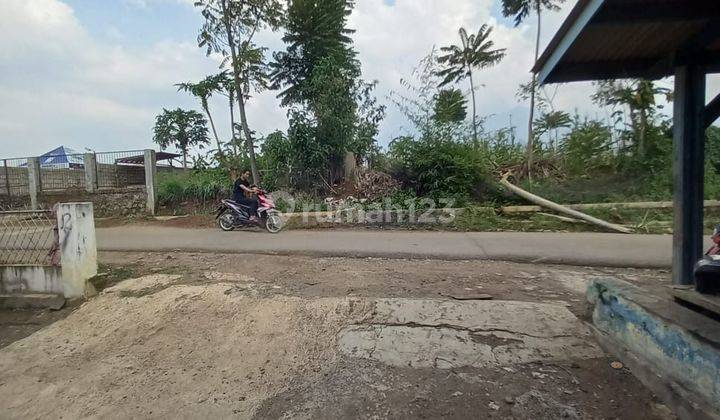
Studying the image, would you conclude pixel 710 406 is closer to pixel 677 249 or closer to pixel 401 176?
pixel 677 249

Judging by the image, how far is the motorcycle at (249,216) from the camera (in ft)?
31.9

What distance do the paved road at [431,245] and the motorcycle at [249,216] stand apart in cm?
32

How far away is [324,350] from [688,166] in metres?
3.76

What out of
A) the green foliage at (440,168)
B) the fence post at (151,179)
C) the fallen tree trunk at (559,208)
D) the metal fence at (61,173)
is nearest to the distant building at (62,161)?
Answer: the metal fence at (61,173)

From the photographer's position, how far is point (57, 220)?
5312mm

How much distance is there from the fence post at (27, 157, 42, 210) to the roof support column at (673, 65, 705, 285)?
1885 centimetres

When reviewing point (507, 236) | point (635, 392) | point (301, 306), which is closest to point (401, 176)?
point (507, 236)

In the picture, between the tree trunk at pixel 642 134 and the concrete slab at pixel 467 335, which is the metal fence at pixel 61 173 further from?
the tree trunk at pixel 642 134

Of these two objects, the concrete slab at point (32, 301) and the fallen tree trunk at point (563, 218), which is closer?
the concrete slab at point (32, 301)

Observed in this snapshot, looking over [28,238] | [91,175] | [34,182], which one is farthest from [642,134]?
[34,182]

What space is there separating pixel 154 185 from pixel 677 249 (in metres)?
14.6

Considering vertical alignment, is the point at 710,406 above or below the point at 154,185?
below

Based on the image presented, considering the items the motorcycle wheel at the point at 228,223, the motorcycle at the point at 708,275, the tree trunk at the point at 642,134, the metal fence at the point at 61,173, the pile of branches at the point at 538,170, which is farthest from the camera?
the metal fence at the point at 61,173

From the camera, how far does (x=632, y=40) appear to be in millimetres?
3531
